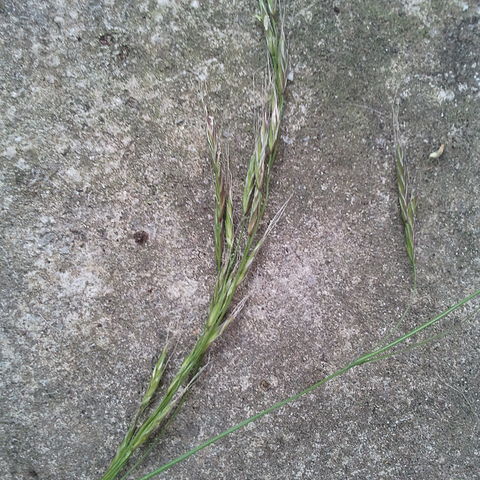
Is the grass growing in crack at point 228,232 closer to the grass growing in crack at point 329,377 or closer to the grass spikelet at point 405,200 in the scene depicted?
the grass growing in crack at point 329,377

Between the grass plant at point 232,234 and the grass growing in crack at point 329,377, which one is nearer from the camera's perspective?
the grass growing in crack at point 329,377

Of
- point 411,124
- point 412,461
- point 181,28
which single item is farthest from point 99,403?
point 411,124

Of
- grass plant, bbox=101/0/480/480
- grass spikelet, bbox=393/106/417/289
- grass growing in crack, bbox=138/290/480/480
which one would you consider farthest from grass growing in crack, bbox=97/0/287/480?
grass spikelet, bbox=393/106/417/289

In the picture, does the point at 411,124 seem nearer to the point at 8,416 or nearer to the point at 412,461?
the point at 412,461

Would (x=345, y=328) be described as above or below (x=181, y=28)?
below

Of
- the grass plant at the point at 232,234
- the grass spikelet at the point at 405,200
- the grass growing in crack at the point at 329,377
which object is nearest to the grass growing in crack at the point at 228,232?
the grass plant at the point at 232,234

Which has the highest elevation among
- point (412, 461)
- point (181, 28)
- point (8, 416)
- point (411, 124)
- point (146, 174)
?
point (181, 28)
